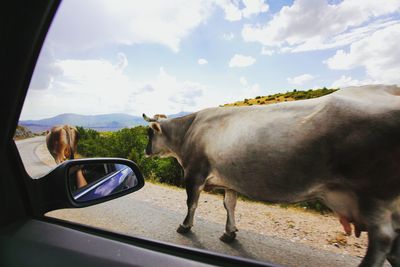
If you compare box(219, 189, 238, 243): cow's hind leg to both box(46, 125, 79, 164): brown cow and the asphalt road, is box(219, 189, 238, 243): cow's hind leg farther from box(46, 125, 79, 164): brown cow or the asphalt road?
box(46, 125, 79, 164): brown cow

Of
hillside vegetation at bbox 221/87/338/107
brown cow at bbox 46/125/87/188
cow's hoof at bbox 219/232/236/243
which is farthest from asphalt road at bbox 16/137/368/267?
brown cow at bbox 46/125/87/188

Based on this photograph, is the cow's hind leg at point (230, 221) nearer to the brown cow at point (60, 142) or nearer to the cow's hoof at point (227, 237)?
the cow's hoof at point (227, 237)

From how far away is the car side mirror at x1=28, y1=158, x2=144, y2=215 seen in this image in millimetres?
1243

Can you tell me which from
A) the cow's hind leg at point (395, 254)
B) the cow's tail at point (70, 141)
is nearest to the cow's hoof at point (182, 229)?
the cow's hind leg at point (395, 254)

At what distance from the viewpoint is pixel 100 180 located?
1.85 meters

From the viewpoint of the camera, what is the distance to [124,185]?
1.93 m

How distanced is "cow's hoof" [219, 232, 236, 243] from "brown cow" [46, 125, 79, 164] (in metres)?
4.55

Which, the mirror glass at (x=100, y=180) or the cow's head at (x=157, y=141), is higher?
the mirror glass at (x=100, y=180)

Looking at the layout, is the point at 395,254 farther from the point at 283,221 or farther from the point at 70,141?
the point at 70,141

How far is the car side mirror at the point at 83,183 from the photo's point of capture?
124 centimetres

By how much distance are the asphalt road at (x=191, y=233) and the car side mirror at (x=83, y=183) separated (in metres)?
0.41

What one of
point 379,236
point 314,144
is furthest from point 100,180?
point 379,236

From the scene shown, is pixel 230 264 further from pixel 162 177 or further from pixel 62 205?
pixel 162 177

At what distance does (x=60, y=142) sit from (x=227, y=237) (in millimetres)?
4867
